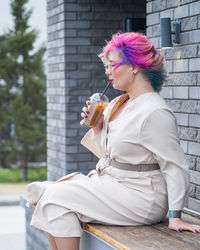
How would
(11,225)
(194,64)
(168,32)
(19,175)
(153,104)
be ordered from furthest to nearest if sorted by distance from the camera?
(19,175) < (11,225) < (168,32) < (194,64) < (153,104)

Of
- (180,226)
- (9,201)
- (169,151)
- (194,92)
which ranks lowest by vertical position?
(9,201)

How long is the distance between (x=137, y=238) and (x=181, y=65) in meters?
1.31

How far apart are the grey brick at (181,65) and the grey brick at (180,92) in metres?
0.12

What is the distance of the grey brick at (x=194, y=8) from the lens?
3.24 meters

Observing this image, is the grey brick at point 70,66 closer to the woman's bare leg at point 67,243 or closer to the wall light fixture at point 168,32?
the wall light fixture at point 168,32

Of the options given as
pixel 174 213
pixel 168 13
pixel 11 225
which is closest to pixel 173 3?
pixel 168 13

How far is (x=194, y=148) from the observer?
330cm

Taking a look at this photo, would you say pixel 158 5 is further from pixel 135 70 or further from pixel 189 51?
pixel 135 70

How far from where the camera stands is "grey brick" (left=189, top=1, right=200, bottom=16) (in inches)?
127

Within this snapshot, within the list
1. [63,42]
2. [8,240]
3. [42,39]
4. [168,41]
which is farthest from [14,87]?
[168,41]

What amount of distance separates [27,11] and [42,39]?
119 cm

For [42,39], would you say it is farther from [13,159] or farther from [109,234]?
[109,234]

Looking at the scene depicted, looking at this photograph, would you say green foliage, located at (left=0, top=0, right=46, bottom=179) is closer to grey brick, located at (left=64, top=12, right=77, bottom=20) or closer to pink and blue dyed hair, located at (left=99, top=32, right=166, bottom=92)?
grey brick, located at (left=64, top=12, right=77, bottom=20)

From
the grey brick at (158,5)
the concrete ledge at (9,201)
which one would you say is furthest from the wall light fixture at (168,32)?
the concrete ledge at (9,201)
